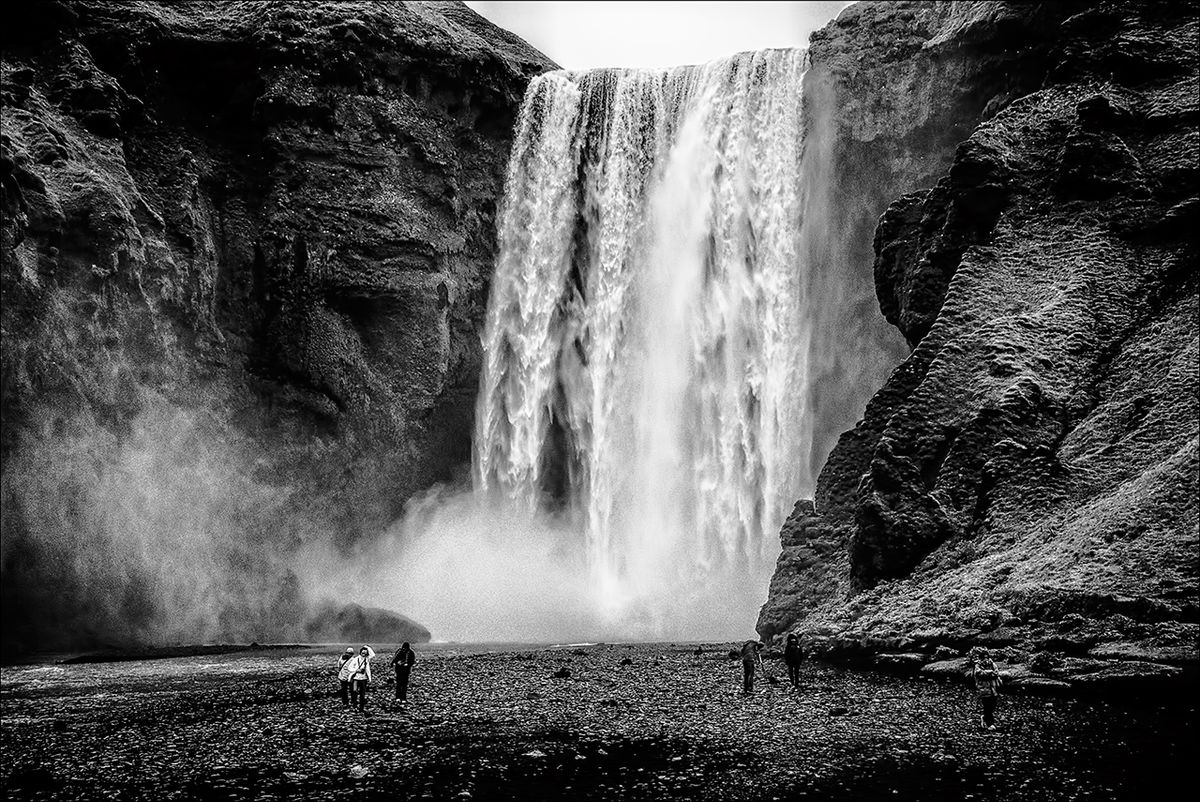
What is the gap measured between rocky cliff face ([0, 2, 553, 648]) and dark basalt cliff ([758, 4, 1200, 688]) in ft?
80.9

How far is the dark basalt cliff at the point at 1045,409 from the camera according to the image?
21.2 m

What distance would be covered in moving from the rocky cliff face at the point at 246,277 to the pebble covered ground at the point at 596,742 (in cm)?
1828

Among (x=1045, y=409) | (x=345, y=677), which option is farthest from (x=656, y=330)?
(x=345, y=677)

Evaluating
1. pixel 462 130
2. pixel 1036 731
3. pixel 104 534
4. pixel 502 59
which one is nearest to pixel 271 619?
pixel 104 534

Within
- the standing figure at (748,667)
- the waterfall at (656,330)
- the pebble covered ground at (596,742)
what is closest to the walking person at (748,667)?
the standing figure at (748,667)

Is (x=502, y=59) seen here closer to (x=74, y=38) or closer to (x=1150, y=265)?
(x=74, y=38)

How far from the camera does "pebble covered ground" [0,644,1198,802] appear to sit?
13875 mm

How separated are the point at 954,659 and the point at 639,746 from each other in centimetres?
900

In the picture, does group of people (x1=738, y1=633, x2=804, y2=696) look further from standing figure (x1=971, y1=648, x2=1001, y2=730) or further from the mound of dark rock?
the mound of dark rock

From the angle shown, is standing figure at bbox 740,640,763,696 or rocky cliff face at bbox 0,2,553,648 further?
rocky cliff face at bbox 0,2,553,648

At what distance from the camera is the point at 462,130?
53.5 m

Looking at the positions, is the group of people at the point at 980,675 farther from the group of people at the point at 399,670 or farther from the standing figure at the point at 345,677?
the standing figure at the point at 345,677

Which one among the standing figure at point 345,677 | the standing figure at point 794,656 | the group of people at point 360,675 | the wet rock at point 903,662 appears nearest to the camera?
the group of people at point 360,675

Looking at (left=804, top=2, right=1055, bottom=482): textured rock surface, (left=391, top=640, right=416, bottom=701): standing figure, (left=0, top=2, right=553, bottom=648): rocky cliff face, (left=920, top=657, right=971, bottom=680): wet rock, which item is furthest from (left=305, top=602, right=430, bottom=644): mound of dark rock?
(left=920, top=657, right=971, bottom=680): wet rock
